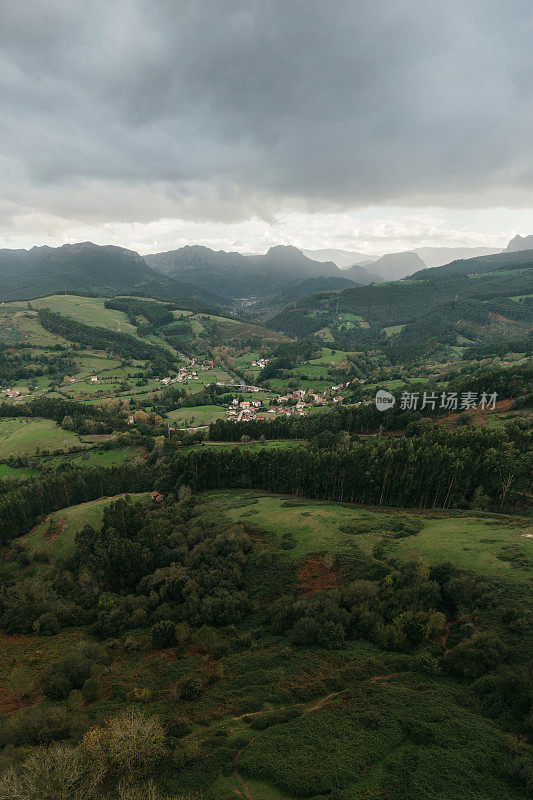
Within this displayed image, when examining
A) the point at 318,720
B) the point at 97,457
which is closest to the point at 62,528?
the point at 97,457

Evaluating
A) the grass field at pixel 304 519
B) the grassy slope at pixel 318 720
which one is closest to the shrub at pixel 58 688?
the grassy slope at pixel 318 720

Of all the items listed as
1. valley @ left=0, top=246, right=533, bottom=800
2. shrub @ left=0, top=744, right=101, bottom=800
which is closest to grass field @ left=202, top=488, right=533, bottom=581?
valley @ left=0, top=246, right=533, bottom=800

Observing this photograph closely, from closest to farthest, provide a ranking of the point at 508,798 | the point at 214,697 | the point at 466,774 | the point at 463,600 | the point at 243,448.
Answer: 1. the point at 508,798
2. the point at 466,774
3. the point at 214,697
4. the point at 463,600
5. the point at 243,448

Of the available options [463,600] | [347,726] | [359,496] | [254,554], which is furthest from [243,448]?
[347,726]

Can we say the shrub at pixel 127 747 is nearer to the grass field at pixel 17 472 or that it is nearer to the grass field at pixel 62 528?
the grass field at pixel 62 528

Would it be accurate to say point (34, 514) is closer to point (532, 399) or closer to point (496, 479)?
point (496, 479)

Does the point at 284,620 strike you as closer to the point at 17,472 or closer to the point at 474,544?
the point at 474,544

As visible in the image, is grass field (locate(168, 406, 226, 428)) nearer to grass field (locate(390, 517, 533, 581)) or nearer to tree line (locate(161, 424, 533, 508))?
tree line (locate(161, 424, 533, 508))

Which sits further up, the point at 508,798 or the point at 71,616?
the point at 508,798
